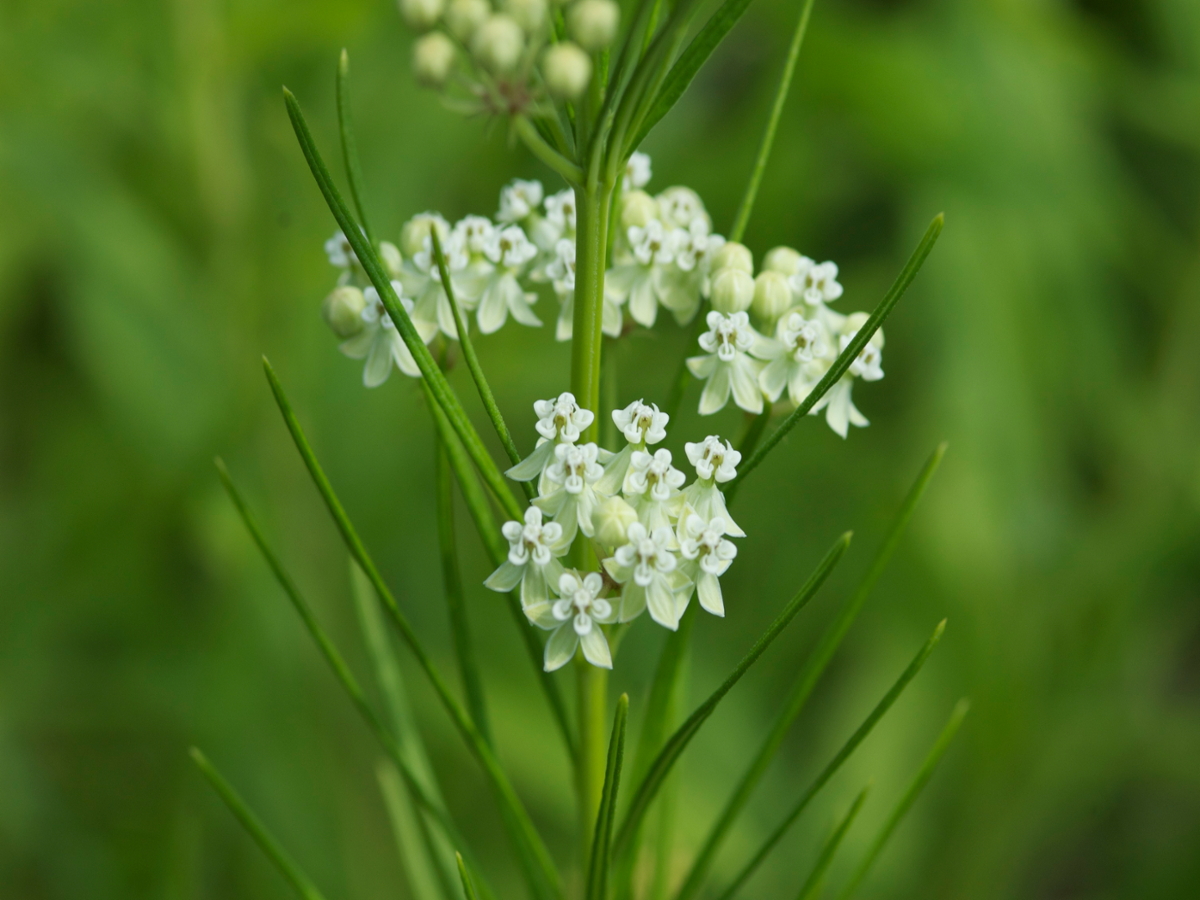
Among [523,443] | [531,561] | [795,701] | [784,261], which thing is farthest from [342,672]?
[523,443]

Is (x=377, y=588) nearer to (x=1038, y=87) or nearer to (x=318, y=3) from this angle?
(x=318, y=3)

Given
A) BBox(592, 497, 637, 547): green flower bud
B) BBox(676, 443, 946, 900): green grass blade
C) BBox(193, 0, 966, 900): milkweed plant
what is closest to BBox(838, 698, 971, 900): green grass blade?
BBox(193, 0, 966, 900): milkweed plant

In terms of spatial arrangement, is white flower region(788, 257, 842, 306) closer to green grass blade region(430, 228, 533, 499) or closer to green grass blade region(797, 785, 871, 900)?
green grass blade region(430, 228, 533, 499)

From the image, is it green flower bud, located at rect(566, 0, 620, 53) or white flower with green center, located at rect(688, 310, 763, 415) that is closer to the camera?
green flower bud, located at rect(566, 0, 620, 53)

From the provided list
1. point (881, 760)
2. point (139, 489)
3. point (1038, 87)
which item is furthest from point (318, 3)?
point (881, 760)

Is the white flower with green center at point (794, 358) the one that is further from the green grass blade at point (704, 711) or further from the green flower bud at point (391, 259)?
the green flower bud at point (391, 259)

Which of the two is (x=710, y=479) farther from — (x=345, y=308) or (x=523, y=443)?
(x=523, y=443)

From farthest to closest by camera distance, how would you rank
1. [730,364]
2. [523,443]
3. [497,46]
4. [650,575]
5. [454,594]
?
[523,443] → [454,594] → [730,364] → [650,575] → [497,46]

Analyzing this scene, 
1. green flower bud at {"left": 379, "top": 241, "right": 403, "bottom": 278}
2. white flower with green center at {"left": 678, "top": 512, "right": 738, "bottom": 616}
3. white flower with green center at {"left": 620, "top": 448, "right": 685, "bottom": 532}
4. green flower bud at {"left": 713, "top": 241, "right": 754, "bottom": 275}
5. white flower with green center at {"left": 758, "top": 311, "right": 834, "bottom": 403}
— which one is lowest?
white flower with green center at {"left": 678, "top": 512, "right": 738, "bottom": 616}
